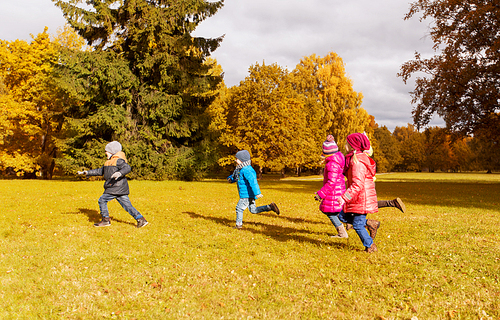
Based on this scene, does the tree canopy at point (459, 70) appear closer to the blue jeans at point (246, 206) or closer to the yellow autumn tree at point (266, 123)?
the yellow autumn tree at point (266, 123)

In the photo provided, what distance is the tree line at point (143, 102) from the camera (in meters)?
27.3

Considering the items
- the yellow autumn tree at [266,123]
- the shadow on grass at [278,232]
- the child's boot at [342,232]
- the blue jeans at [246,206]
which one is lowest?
the shadow on grass at [278,232]

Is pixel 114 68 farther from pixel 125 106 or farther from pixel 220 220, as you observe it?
pixel 220 220

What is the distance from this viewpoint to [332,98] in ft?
163

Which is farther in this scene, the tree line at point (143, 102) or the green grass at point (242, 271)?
the tree line at point (143, 102)

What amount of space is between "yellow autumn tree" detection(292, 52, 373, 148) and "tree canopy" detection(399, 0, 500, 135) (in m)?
22.4

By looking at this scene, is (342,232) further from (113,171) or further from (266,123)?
(266,123)

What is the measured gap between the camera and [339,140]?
161ft

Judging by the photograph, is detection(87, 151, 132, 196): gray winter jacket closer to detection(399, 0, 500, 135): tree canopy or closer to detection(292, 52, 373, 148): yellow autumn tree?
detection(399, 0, 500, 135): tree canopy

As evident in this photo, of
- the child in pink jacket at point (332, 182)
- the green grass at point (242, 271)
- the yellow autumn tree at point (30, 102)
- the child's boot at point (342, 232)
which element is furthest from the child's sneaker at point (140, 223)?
the yellow autumn tree at point (30, 102)

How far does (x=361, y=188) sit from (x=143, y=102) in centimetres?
2612

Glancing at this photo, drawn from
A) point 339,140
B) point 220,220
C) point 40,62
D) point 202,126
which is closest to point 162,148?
point 202,126

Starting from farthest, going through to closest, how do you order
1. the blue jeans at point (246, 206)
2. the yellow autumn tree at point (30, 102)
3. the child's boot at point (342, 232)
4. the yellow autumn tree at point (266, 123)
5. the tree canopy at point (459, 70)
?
the yellow autumn tree at point (266, 123) < the yellow autumn tree at point (30, 102) < the tree canopy at point (459, 70) < the blue jeans at point (246, 206) < the child's boot at point (342, 232)

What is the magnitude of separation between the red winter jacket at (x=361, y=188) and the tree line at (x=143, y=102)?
70.2ft
